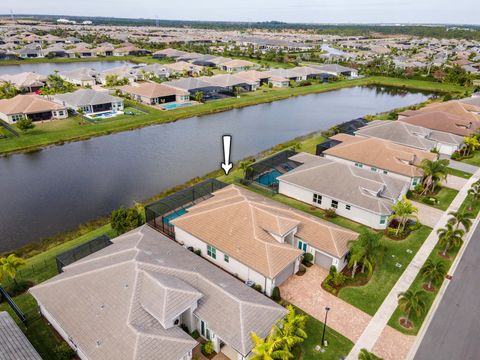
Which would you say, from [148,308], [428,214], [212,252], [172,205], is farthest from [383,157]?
[148,308]

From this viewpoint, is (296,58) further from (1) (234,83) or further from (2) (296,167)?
(2) (296,167)

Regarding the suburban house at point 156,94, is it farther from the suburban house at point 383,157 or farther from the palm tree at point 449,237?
the palm tree at point 449,237

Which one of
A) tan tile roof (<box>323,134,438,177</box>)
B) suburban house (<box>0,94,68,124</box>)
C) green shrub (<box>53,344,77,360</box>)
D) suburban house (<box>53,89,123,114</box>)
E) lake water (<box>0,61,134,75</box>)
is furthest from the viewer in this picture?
lake water (<box>0,61,134,75</box>)

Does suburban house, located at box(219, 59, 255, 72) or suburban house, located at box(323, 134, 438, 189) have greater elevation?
suburban house, located at box(219, 59, 255, 72)

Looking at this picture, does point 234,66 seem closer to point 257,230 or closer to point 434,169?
point 434,169

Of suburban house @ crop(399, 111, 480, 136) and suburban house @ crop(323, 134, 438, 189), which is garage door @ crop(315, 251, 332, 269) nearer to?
suburban house @ crop(323, 134, 438, 189)

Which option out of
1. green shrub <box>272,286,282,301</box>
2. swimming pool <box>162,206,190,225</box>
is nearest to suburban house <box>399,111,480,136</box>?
swimming pool <box>162,206,190,225</box>

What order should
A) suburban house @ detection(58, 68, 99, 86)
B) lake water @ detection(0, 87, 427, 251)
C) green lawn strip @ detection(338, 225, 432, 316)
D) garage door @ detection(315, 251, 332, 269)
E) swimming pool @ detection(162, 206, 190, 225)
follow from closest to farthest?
green lawn strip @ detection(338, 225, 432, 316), garage door @ detection(315, 251, 332, 269), swimming pool @ detection(162, 206, 190, 225), lake water @ detection(0, 87, 427, 251), suburban house @ detection(58, 68, 99, 86)

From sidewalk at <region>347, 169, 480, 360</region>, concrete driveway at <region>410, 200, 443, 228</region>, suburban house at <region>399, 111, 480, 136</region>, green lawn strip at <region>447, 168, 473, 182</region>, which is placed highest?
suburban house at <region>399, 111, 480, 136</region>
